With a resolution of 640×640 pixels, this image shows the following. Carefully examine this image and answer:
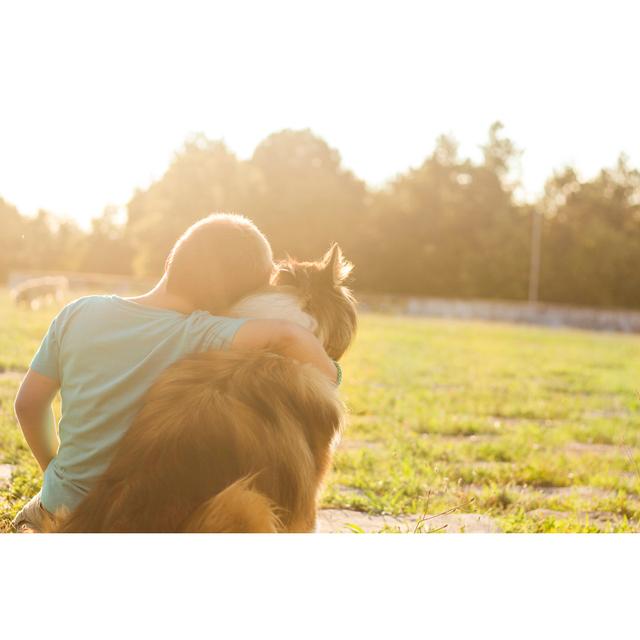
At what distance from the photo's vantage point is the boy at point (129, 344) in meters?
2.01

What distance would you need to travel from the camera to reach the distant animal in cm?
481

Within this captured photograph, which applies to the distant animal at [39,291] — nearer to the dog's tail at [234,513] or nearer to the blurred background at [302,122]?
the blurred background at [302,122]

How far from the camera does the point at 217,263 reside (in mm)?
2166

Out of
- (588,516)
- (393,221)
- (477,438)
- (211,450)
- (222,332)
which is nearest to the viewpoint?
(211,450)

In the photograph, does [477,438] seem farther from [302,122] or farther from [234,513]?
[234,513]

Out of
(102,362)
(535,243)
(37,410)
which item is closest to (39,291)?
(535,243)

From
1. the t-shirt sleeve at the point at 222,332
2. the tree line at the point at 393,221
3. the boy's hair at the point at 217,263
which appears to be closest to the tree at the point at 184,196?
the tree line at the point at 393,221

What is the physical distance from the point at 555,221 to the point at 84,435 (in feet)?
9.14


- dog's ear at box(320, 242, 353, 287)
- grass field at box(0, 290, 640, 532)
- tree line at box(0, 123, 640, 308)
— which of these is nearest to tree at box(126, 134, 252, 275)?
tree line at box(0, 123, 640, 308)

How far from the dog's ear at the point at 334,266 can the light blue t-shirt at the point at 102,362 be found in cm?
31

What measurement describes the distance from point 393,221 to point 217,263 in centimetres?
224

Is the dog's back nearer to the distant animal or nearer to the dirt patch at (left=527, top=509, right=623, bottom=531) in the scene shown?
the dirt patch at (left=527, top=509, right=623, bottom=531)
